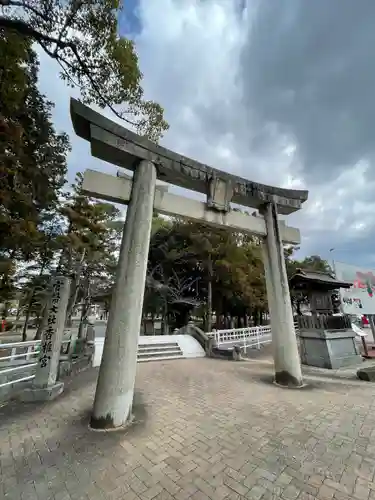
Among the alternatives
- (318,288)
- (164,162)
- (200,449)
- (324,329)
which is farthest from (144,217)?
(318,288)

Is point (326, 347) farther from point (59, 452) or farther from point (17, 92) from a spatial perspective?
point (17, 92)

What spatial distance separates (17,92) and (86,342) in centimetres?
1023

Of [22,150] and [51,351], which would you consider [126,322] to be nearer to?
[51,351]

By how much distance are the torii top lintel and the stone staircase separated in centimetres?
720

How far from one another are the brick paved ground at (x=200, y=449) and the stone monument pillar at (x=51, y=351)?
42 cm

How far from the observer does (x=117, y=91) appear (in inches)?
255

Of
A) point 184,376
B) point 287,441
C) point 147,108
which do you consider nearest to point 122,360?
point 287,441

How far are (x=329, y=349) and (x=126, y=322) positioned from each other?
8.86 m

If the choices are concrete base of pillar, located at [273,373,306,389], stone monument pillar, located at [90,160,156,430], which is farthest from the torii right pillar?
stone monument pillar, located at [90,160,156,430]

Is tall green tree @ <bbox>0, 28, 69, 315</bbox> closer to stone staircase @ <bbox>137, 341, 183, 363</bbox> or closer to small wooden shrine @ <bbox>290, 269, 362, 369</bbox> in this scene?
stone staircase @ <bbox>137, 341, 183, 363</bbox>

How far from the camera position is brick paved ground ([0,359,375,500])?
2.35m

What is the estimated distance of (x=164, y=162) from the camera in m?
5.19

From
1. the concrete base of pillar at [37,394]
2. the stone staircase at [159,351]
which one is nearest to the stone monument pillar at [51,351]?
the concrete base of pillar at [37,394]

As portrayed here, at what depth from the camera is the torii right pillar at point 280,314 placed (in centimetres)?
592
